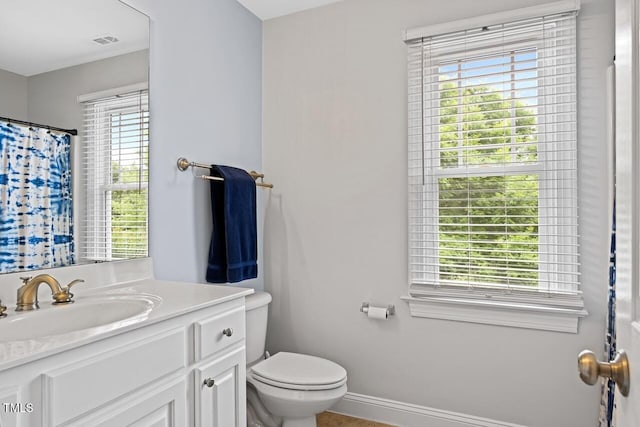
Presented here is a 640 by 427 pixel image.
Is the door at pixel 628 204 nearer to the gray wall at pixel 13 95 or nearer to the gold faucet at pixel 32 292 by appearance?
the gold faucet at pixel 32 292

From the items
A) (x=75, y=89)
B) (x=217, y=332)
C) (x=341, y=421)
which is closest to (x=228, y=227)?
(x=217, y=332)

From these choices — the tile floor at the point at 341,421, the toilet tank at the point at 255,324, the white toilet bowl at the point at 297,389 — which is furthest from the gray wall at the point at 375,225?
the white toilet bowl at the point at 297,389

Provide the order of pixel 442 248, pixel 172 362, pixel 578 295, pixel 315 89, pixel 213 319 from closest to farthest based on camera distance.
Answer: pixel 172 362
pixel 213 319
pixel 578 295
pixel 442 248
pixel 315 89

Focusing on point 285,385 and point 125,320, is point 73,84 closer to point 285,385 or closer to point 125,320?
point 125,320

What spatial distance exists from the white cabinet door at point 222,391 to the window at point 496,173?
1.05 metres

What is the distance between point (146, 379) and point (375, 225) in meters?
1.46

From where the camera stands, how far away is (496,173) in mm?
2029

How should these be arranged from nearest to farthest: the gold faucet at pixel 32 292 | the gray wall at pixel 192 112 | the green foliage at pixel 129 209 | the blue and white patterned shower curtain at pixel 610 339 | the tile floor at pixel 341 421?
the gold faucet at pixel 32 292 < the blue and white patterned shower curtain at pixel 610 339 < the green foliage at pixel 129 209 < the gray wall at pixel 192 112 < the tile floor at pixel 341 421

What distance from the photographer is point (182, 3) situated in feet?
6.46

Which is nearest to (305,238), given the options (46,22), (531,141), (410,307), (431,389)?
(410,307)

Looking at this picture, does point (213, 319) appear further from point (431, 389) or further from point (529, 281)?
point (529, 281)

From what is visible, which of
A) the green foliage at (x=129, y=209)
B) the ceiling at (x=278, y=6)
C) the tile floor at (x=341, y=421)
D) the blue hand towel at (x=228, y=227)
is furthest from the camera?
the ceiling at (x=278, y=6)

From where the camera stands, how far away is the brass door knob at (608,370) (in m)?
0.61

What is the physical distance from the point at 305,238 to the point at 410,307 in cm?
73
